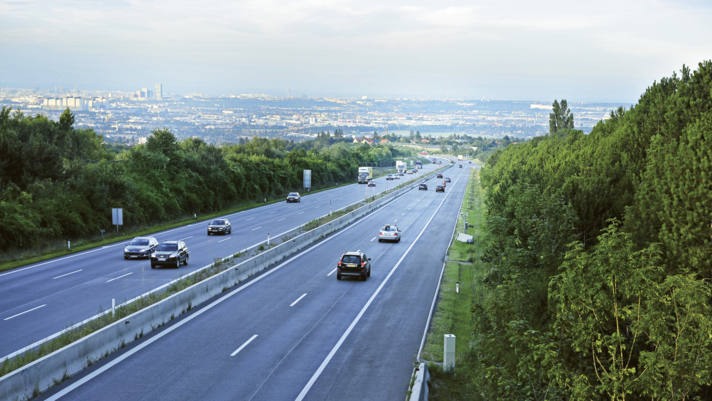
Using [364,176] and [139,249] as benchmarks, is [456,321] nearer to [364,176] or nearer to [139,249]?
[139,249]

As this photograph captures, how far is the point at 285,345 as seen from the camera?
17641 millimetres

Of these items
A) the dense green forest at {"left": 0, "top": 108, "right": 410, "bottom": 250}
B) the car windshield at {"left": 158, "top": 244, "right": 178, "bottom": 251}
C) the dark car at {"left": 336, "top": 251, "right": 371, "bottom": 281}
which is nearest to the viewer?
the dark car at {"left": 336, "top": 251, "right": 371, "bottom": 281}

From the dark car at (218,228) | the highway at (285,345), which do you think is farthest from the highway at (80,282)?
the highway at (285,345)

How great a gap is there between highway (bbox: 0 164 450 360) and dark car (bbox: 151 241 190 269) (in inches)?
18.6

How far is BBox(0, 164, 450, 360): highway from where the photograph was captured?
60.9 feet

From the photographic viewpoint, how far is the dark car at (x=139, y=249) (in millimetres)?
32688

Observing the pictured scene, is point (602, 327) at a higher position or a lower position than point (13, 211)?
higher

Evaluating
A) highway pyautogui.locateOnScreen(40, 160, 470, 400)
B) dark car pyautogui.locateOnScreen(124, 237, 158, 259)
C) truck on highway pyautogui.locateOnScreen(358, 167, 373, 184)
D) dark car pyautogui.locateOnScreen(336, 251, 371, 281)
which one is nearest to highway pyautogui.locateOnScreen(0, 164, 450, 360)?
dark car pyautogui.locateOnScreen(124, 237, 158, 259)

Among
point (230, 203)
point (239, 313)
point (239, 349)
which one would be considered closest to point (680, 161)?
point (239, 349)

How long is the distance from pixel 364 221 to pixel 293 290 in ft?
101

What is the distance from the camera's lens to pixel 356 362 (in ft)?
54.1

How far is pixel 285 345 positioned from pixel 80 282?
12.9 metres

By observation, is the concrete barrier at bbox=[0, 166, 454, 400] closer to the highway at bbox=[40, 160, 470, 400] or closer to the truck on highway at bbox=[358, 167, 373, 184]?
the highway at bbox=[40, 160, 470, 400]

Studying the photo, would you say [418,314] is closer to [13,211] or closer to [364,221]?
[13,211]
